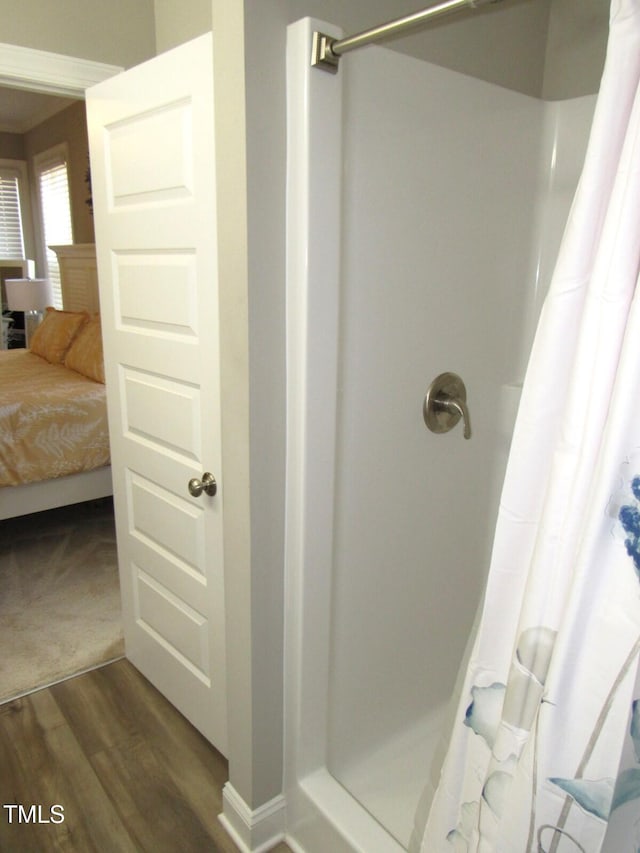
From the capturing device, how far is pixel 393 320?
4.53 ft

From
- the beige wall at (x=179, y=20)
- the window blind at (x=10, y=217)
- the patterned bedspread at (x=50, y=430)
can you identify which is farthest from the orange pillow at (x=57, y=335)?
the window blind at (x=10, y=217)

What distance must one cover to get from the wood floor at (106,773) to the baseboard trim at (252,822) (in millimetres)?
25

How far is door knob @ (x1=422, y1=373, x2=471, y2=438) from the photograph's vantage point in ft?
4.96

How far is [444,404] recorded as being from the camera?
1533 mm

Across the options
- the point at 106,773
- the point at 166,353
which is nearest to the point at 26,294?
the point at 166,353

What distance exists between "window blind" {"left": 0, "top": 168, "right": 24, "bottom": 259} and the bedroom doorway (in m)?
3.55

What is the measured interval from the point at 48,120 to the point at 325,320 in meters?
5.06

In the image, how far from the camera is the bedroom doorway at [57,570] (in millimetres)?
1806

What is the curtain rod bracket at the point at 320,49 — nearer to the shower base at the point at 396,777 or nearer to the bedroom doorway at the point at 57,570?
the bedroom doorway at the point at 57,570

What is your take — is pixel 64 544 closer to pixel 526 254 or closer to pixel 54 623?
pixel 54 623

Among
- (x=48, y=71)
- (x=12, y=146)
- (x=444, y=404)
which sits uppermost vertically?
(x=12, y=146)

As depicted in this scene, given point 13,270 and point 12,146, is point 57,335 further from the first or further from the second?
point 12,146

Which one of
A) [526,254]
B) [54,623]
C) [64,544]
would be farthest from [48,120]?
[526,254]

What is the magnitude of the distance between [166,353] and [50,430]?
4.73ft
